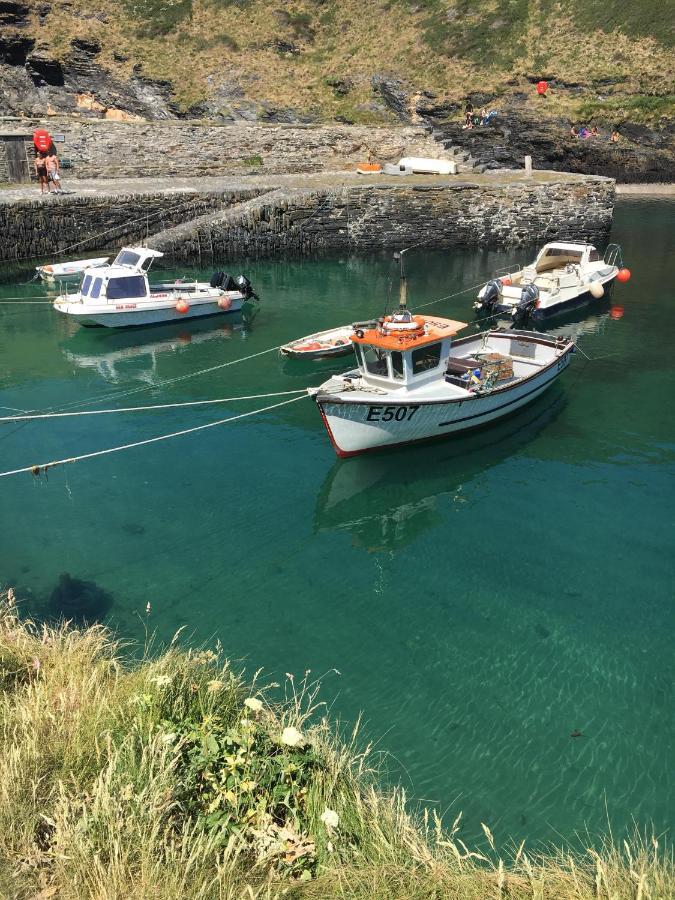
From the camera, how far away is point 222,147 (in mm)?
42281

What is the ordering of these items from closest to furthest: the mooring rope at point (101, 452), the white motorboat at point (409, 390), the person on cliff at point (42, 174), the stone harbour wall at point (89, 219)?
the mooring rope at point (101, 452) → the white motorboat at point (409, 390) → the stone harbour wall at point (89, 219) → the person on cliff at point (42, 174)

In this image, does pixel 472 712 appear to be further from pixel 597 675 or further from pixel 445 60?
pixel 445 60

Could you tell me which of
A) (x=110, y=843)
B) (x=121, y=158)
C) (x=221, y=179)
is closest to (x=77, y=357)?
(x=110, y=843)

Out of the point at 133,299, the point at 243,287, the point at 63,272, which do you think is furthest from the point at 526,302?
the point at 63,272

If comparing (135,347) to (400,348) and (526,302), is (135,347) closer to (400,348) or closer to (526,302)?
(400,348)

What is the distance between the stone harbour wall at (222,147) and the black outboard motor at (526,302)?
76.2ft

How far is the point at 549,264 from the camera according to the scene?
85.2 ft

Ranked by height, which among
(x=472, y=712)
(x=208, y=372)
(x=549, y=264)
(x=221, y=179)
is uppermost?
(x=221, y=179)

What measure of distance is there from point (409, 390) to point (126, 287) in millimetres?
12044

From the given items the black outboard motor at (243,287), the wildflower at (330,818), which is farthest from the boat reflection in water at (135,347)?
the wildflower at (330,818)

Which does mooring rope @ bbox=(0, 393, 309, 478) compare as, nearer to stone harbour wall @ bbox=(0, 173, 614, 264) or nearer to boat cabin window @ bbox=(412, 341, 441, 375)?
boat cabin window @ bbox=(412, 341, 441, 375)

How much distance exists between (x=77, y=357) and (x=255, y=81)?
143ft

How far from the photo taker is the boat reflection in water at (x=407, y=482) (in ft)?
42.5

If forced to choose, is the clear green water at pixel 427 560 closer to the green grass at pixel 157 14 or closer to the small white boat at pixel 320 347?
the small white boat at pixel 320 347
